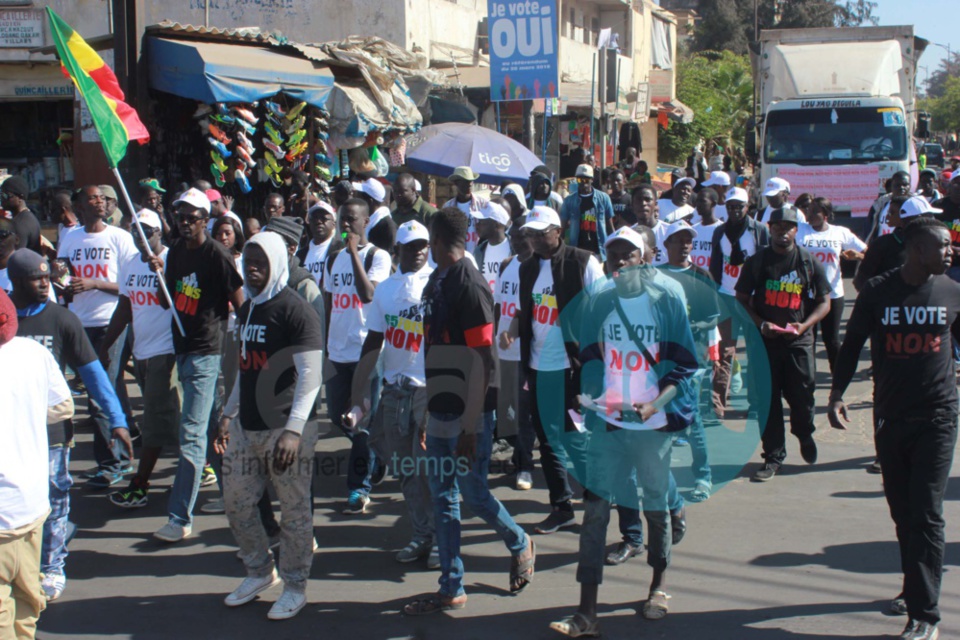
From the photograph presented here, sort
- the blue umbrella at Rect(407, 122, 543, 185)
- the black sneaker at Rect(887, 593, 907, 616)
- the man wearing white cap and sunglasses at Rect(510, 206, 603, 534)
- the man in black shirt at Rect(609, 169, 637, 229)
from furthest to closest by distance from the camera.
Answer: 1. the blue umbrella at Rect(407, 122, 543, 185)
2. the man in black shirt at Rect(609, 169, 637, 229)
3. the man wearing white cap and sunglasses at Rect(510, 206, 603, 534)
4. the black sneaker at Rect(887, 593, 907, 616)

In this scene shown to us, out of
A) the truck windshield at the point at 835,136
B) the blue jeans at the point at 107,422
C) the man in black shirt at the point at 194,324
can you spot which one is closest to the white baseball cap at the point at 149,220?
the blue jeans at the point at 107,422

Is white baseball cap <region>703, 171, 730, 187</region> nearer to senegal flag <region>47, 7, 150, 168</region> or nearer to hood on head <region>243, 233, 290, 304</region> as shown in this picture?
senegal flag <region>47, 7, 150, 168</region>

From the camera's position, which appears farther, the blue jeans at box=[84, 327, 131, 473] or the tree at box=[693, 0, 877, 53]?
the tree at box=[693, 0, 877, 53]

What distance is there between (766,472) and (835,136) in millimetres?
10853

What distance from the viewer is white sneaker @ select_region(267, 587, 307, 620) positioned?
4.82 metres

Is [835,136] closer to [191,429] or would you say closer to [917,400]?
[917,400]

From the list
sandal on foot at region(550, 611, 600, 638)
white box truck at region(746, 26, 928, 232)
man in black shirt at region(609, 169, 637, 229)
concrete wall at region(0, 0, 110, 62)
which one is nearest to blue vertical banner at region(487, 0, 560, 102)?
man in black shirt at region(609, 169, 637, 229)

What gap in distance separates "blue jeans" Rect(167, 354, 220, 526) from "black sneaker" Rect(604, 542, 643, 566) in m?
2.38

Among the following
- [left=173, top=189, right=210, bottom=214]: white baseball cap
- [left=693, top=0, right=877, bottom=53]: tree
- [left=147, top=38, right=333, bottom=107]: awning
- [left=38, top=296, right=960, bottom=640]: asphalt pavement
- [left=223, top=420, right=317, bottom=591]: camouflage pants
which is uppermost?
[left=693, top=0, right=877, bottom=53]: tree

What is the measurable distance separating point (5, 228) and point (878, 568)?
5.93 meters

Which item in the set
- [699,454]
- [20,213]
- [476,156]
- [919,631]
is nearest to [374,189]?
[699,454]

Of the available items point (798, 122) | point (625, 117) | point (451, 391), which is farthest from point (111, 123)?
point (625, 117)

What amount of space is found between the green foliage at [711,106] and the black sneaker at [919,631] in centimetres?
3614

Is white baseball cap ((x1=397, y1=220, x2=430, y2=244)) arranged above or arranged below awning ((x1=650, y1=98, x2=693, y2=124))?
below
